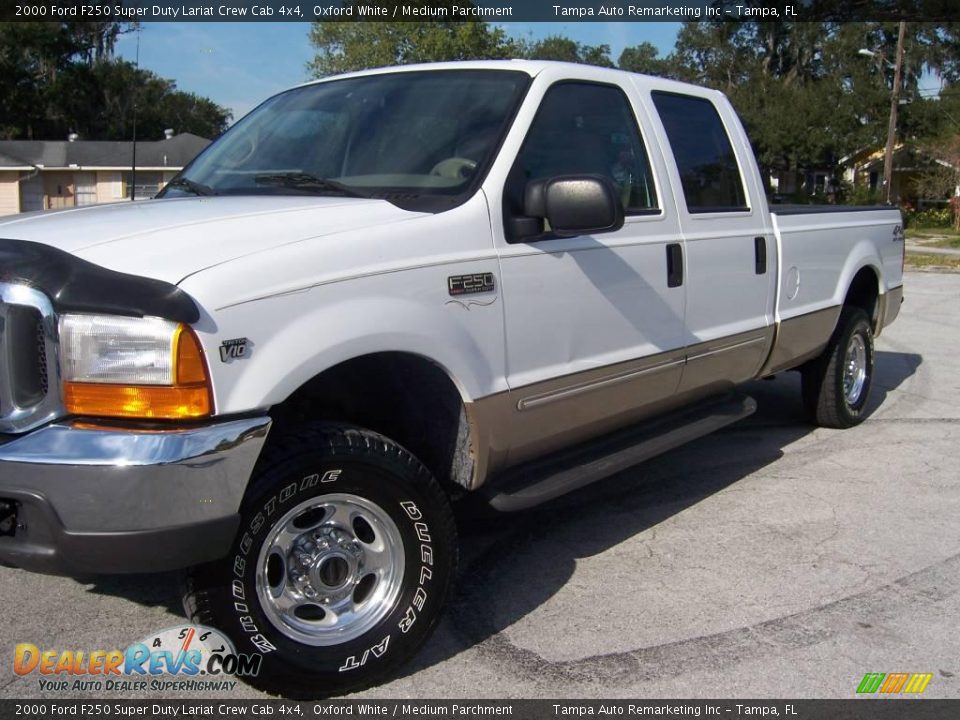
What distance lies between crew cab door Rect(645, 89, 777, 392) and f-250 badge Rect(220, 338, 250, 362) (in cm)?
236

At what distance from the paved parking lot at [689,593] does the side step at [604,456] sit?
0.93 feet

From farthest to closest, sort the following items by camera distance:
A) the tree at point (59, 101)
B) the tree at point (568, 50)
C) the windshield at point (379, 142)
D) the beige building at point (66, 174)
→ the tree at point (568, 50) < the tree at point (59, 101) < the beige building at point (66, 174) < the windshield at point (379, 142)

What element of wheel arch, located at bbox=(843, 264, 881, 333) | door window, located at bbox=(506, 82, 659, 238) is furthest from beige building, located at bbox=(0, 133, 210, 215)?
door window, located at bbox=(506, 82, 659, 238)

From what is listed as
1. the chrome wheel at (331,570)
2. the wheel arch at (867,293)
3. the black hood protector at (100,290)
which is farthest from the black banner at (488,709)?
the wheel arch at (867,293)

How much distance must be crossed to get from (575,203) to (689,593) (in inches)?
64.4

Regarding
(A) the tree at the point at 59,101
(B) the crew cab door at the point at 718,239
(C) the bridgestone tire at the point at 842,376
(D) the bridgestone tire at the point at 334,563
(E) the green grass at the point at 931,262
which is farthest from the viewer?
(A) the tree at the point at 59,101

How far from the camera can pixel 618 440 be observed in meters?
4.21

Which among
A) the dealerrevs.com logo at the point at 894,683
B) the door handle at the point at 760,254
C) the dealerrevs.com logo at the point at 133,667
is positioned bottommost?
the dealerrevs.com logo at the point at 133,667

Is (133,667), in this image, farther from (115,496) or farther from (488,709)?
(488,709)

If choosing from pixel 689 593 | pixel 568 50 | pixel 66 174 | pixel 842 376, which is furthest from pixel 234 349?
pixel 568 50

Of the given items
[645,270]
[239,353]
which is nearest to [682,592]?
[645,270]

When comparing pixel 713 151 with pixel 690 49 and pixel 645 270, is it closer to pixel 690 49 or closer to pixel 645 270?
pixel 645 270

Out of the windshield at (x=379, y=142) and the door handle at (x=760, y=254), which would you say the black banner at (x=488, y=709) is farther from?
the door handle at (x=760, y=254)

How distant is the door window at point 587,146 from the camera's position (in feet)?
12.0
